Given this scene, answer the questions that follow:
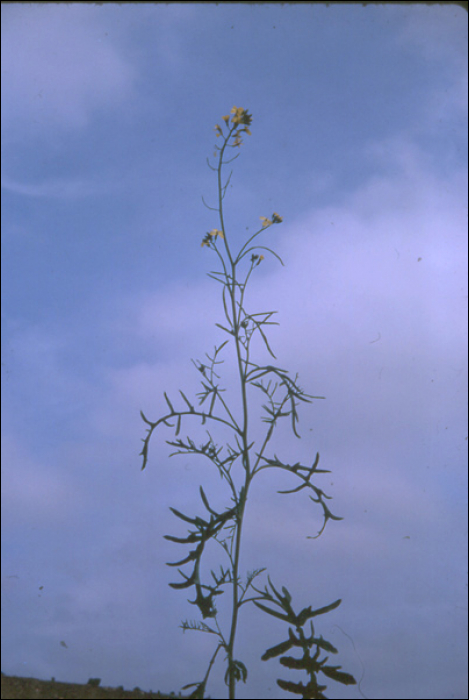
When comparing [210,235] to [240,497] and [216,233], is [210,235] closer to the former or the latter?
[216,233]

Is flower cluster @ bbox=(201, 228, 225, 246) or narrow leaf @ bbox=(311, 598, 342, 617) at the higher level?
flower cluster @ bbox=(201, 228, 225, 246)

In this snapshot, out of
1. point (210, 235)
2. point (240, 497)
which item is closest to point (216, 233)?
point (210, 235)

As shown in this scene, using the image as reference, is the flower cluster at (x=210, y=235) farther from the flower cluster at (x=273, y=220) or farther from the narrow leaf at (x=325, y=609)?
the narrow leaf at (x=325, y=609)

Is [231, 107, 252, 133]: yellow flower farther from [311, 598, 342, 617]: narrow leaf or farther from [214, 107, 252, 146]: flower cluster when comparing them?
[311, 598, 342, 617]: narrow leaf

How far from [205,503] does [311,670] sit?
→ 1.89 feet

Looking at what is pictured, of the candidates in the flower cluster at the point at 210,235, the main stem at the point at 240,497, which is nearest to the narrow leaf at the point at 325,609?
the main stem at the point at 240,497

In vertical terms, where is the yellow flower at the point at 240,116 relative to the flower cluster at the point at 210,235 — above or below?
above

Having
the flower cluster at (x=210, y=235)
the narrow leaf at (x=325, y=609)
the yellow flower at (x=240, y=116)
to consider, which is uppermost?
the yellow flower at (x=240, y=116)

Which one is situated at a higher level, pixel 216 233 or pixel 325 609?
pixel 216 233

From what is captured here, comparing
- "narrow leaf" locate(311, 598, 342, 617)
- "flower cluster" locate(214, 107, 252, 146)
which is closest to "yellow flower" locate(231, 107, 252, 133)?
"flower cluster" locate(214, 107, 252, 146)

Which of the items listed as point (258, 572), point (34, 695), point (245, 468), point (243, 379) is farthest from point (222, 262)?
point (34, 695)

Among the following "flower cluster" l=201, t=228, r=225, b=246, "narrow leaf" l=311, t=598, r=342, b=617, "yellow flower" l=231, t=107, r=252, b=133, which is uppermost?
"yellow flower" l=231, t=107, r=252, b=133

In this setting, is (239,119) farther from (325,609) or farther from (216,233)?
(325,609)

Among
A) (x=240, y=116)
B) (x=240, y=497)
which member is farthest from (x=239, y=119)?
(x=240, y=497)
